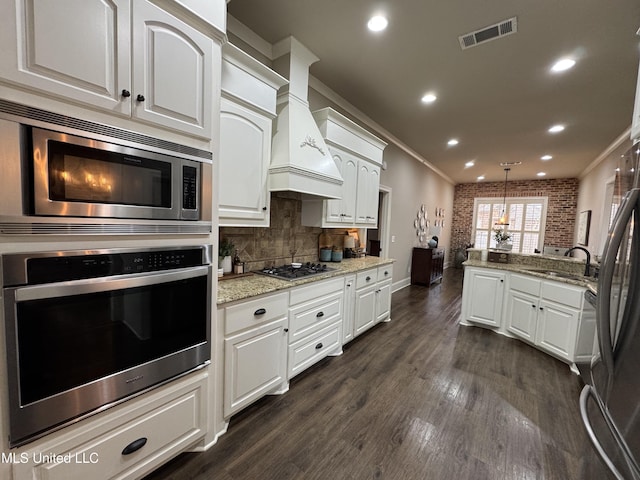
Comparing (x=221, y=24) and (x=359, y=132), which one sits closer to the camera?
(x=221, y=24)

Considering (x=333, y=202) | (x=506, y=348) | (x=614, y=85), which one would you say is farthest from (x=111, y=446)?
(x=614, y=85)

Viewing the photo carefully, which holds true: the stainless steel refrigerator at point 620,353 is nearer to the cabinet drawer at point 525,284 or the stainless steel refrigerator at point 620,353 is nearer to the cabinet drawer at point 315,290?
the cabinet drawer at point 315,290

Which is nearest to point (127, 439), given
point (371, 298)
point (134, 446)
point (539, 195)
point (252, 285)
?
point (134, 446)

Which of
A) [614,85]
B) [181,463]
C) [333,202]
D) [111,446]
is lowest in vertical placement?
[181,463]

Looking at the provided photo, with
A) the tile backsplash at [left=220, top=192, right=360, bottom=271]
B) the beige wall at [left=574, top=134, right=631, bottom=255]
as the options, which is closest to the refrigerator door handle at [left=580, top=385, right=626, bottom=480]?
the tile backsplash at [left=220, top=192, right=360, bottom=271]

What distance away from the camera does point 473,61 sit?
8.68ft

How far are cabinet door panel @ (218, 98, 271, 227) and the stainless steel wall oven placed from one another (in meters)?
0.56

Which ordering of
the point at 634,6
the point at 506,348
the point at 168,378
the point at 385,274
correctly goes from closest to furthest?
the point at 168,378
the point at 634,6
the point at 506,348
the point at 385,274

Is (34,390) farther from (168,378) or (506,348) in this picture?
(506,348)

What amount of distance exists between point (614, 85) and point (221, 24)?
4.03m

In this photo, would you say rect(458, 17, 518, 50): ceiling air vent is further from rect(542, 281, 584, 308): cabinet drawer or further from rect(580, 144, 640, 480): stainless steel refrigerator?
rect(542, 281, 584, 308): cabinet drawer

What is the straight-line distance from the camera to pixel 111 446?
1220mm

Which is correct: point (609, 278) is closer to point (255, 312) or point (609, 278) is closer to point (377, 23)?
point (255, 312)

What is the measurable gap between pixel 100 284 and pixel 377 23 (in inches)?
104
